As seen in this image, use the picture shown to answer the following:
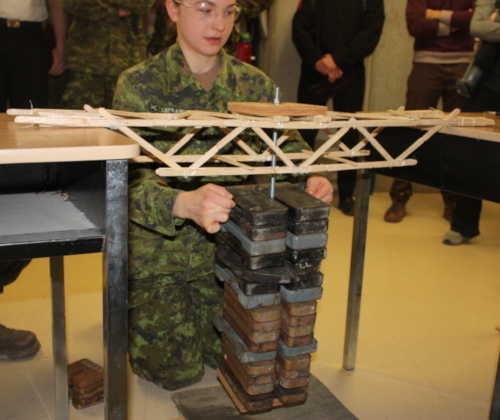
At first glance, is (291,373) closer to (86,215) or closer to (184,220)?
(184,220)

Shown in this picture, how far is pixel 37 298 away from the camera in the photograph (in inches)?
110

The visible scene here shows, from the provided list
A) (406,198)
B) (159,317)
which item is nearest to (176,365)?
(159,317)

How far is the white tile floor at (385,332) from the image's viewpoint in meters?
2.09

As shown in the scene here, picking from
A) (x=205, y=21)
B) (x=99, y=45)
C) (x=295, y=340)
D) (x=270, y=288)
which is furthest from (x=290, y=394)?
(x=99, y=45)

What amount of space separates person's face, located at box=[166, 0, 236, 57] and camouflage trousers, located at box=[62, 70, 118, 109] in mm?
1955

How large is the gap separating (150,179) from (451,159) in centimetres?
92

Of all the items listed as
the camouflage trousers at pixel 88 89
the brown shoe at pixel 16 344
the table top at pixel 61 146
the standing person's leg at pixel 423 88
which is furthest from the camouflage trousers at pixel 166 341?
the standing person's leg at pixel 423 88

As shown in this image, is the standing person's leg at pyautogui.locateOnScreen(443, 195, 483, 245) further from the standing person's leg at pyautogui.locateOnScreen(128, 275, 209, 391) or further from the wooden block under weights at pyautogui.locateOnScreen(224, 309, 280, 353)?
the wooden block under weights at pyautogui.locateOnScreen(224, 309, 280, 353)

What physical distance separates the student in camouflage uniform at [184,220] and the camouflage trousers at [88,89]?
1861 millimetres

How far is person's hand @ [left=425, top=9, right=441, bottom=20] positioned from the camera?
4.11 meters

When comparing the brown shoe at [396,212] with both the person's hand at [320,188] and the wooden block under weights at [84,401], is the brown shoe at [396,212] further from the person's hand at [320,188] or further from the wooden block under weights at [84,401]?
the wooden block under weights at [84,401]

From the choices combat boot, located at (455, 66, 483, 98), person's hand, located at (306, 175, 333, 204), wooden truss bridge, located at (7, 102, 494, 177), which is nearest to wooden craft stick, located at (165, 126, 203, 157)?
wooden truss bridge, located at (7, 102, 494, 177)

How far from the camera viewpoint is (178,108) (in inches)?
77.9

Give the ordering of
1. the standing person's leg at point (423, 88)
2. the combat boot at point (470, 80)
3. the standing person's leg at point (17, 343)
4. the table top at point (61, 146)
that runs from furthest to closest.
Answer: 1. the standing person's leg at point (423, 88)
2. the combat boot at point (470, 80)
3. the standing person's leg at point (17, 343)
4. the table top at point (61, 146)
